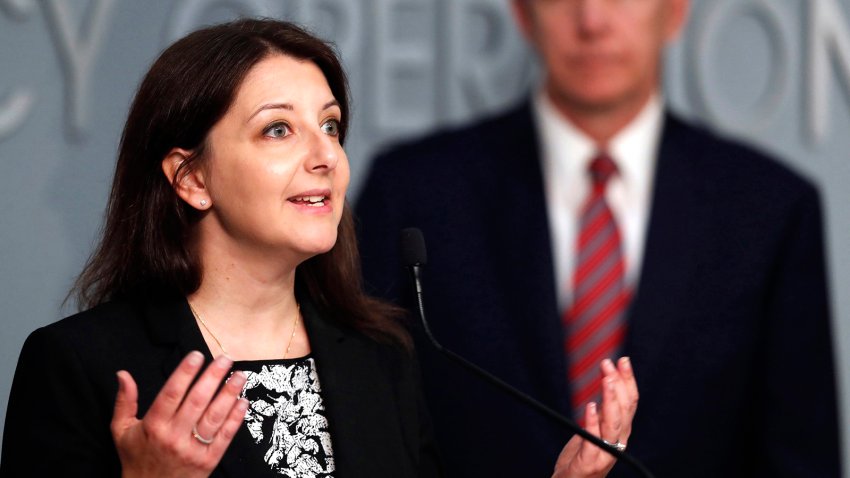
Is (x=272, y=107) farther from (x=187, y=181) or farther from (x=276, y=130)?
(x=187, y=181)

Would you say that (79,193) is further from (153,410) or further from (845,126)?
(845,126)

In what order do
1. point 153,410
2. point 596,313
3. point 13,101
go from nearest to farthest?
point 153,410, point 596,313, point 13,101

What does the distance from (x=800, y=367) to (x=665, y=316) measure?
0.38m

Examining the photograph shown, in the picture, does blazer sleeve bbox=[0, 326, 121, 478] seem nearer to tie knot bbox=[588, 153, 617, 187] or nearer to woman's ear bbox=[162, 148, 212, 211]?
woman's ear bbox=[162, 148, 212, 211]

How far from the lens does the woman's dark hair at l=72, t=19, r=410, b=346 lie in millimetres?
2078

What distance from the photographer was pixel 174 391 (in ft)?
5.64

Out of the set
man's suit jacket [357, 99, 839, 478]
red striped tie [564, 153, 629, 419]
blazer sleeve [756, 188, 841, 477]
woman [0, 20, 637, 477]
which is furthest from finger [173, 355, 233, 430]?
blazer sleeve [756, 188, 841, 477]

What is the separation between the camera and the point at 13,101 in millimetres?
3336

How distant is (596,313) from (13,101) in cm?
167

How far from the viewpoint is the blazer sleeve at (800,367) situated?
10.1 ft

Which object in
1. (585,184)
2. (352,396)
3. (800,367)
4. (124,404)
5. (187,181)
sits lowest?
(800,367)

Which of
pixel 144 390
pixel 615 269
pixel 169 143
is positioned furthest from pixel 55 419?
pixel 615 269

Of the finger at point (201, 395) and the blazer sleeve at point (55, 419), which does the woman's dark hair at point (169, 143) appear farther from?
the finger at point (201, 395)

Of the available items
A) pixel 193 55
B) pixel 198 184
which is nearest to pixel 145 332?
pixel 198 184
